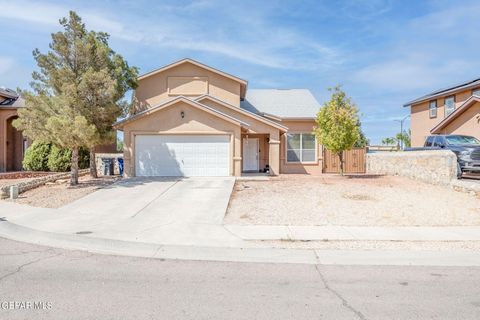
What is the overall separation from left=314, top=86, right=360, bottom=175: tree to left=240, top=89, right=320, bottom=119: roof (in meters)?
4.42

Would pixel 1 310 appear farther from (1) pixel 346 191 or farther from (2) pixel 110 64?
(2) pixel 110 64

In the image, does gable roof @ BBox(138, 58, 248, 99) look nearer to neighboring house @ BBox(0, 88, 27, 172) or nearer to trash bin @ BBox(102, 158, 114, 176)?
trash bin @ BBox(102, 158, 114, 176)

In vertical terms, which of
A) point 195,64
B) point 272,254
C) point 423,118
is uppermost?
point 195,64

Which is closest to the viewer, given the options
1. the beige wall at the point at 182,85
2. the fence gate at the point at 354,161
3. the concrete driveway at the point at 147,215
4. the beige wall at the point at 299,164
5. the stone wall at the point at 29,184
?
the concrete driveway at the point at 147,215

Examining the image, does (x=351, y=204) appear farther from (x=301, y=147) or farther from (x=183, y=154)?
(x=301, y=147)

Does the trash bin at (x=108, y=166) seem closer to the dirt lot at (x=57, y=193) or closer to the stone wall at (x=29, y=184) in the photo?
the stone wall at (x=29, y=184)

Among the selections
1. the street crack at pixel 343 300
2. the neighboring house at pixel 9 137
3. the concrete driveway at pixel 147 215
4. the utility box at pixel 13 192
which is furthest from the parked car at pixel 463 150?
the neighboring house at pixel 9 137

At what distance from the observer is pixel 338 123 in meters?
19.4

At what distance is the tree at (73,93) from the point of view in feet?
53.5

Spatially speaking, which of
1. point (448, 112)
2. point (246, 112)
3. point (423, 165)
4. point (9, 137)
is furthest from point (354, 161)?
point (9, 137)

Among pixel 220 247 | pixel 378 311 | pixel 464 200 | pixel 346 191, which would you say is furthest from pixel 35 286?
pixel 464 200

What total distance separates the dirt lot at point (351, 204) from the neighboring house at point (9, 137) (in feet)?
61.5

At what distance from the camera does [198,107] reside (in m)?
19.6

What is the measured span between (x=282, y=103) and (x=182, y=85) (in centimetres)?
785
